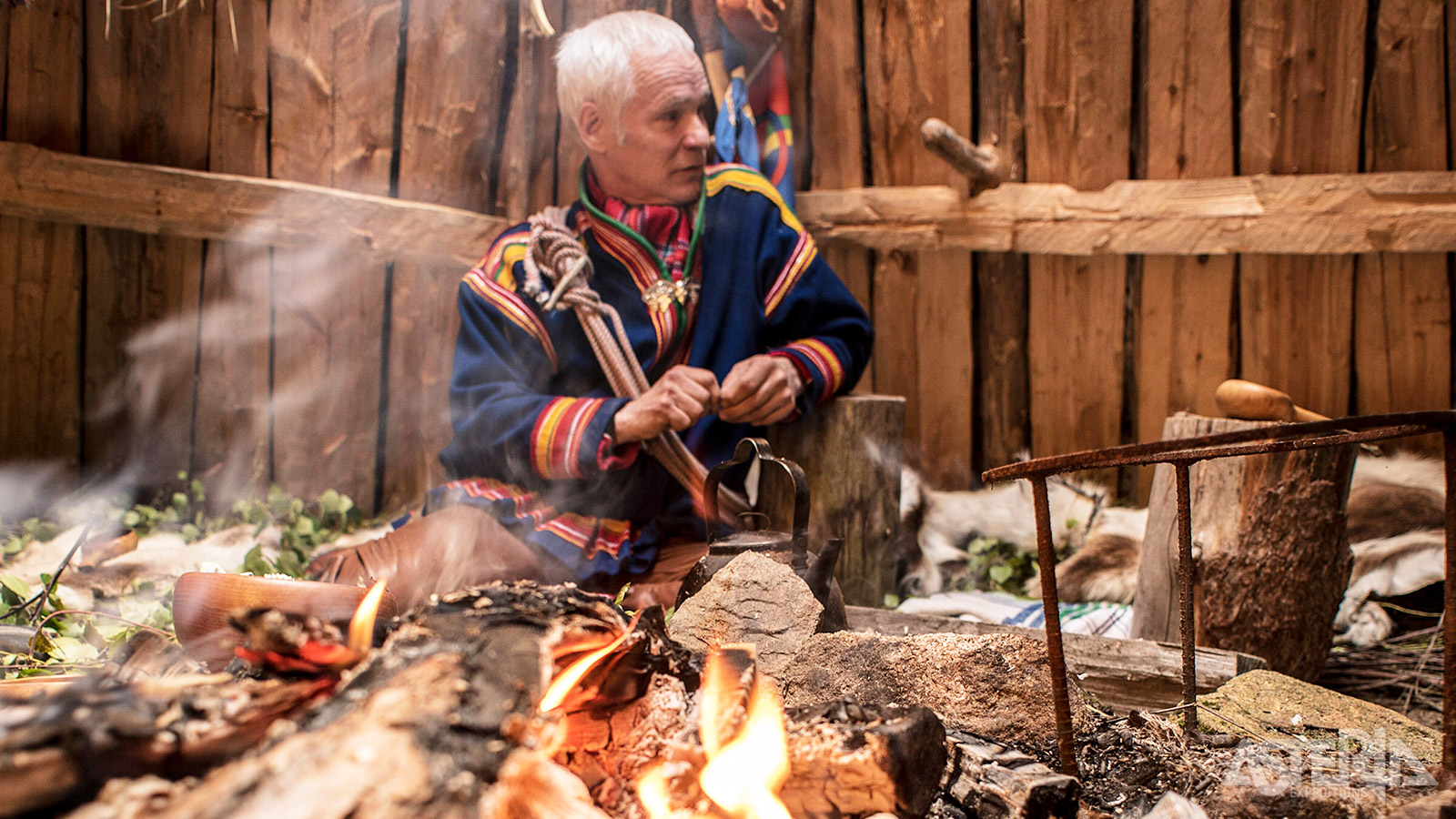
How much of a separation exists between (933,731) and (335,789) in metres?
0.85

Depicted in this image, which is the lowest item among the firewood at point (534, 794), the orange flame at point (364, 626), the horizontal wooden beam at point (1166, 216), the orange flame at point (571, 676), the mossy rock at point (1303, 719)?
the mossy rock at point (1303, 719)

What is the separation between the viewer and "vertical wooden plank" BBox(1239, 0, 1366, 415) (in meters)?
3.05

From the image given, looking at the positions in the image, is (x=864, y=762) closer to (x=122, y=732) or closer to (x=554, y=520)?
(x=122, y=732)

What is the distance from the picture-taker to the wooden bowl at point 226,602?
5.48 feet

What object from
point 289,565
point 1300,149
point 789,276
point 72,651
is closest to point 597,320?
point 789,276

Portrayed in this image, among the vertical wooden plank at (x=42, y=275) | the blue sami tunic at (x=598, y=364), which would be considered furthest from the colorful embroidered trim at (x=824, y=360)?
the vertical wooden plank at (x=42, y=275)

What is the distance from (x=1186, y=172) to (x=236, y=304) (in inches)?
137

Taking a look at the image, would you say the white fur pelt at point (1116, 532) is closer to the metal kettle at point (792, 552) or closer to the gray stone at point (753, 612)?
the metal kettle at point (792, 552)

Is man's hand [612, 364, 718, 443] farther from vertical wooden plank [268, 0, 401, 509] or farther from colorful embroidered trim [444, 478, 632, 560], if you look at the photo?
vertical wooden plank [268, 0, 401, 509]

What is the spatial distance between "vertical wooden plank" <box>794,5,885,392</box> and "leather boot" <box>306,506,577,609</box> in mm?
1643

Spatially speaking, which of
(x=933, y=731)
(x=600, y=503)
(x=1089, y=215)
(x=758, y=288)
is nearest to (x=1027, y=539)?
(x=1089, y=215)

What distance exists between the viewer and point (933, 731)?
4.43 ft

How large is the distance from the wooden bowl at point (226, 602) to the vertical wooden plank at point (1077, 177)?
2659 mm

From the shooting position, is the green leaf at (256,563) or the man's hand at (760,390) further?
the green leaf at (256,563)
